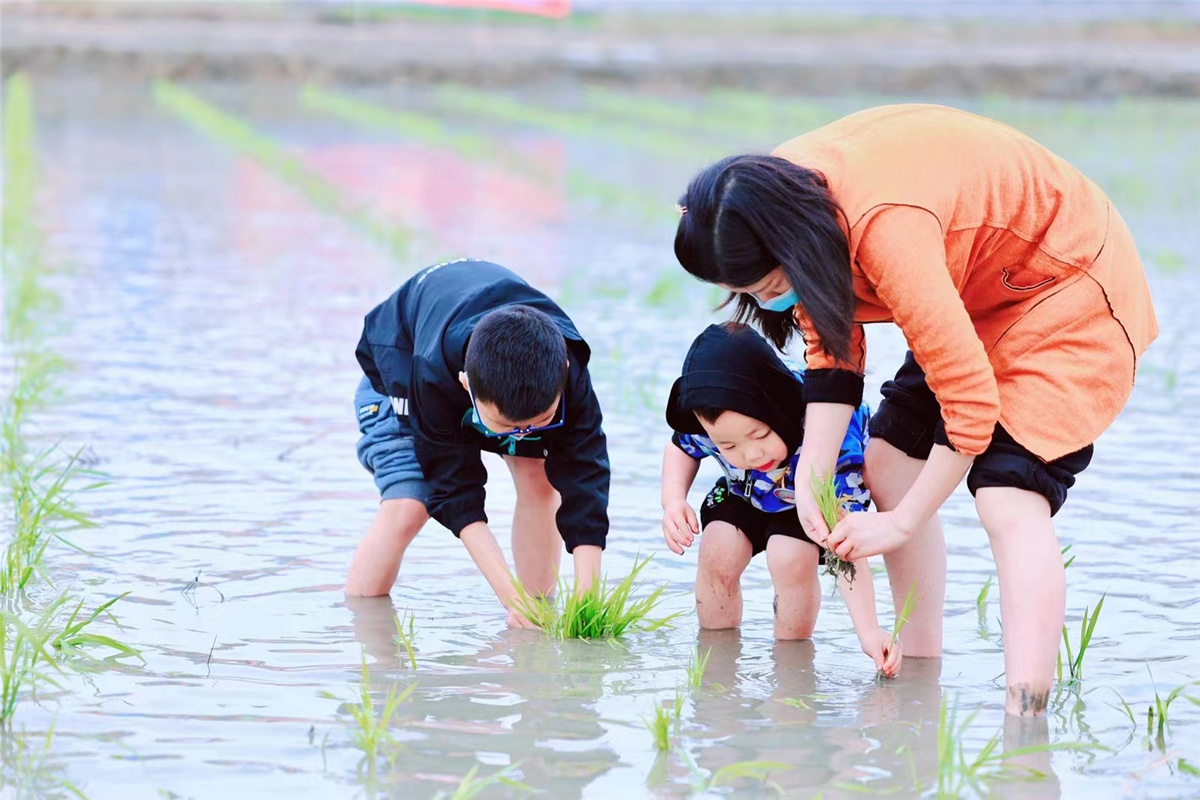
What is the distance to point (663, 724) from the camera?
257 centimetres

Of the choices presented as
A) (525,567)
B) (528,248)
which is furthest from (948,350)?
(528,248)

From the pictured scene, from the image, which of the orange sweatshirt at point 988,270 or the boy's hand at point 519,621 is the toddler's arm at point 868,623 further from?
the boy's hand at point 519,621

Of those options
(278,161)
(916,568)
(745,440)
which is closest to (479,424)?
(745,440)

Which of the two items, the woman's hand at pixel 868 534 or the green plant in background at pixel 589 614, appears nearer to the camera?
the woman's hand at pixel 868 534

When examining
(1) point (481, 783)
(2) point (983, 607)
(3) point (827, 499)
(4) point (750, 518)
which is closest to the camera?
(1) point (481, 783)

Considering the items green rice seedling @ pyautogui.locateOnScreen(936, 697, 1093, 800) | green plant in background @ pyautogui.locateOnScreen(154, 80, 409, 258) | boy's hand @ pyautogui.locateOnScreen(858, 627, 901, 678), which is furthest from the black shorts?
green plant in background @ pyautogui.locateOnScreen(154, 80, 409, 258)

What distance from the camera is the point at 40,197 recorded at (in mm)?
11383

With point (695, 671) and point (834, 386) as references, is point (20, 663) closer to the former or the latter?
point (695, 671)

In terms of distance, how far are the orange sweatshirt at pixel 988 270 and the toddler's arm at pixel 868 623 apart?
1.46ft

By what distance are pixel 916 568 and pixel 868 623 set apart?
0.80ft

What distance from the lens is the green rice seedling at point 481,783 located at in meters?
2.32

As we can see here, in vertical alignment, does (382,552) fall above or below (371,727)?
above

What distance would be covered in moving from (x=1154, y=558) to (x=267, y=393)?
10.6 feet

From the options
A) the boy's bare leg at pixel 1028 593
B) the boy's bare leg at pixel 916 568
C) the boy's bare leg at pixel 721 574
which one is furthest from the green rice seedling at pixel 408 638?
the boy's bare leg at pixel 1028 593
